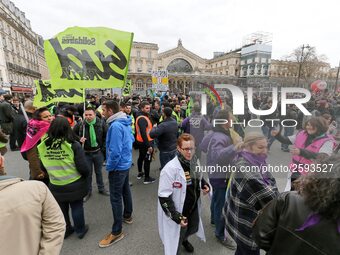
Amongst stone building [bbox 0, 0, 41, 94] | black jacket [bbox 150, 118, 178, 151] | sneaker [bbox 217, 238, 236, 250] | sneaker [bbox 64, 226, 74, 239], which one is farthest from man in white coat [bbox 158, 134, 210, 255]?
stone building [bbox 0, 0, 41, 94]

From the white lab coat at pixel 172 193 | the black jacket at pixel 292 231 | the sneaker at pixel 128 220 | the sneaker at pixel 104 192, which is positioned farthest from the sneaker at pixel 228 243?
the sneaker at pixel 104 192

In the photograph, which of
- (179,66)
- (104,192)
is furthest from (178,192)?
(179,66)

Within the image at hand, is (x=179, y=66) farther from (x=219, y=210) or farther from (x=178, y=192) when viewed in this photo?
(x=178, y=192)

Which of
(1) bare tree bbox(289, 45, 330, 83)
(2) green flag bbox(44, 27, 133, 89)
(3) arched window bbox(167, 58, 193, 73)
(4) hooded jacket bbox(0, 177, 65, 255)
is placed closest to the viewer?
(4) hooded jacket bbox(0, 177, 65, 255)

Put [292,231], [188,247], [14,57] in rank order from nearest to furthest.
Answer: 1. [292,231]
2. [188,247]
3. [14,57]

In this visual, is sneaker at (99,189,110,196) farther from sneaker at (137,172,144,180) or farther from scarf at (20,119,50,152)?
scarf at (20,119,50,152)

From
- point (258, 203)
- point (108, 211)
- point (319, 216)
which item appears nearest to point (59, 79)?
point (108, 211)

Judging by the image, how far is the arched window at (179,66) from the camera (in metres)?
72.6

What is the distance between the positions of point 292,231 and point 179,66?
76.7 meters

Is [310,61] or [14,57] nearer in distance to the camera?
[310,61]

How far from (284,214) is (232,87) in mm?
1053

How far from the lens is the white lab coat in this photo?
2.02 meters

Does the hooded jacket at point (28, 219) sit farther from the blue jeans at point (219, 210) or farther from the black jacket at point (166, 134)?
the black jacket at point (166, 134)

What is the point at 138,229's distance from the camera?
9.68 feet
